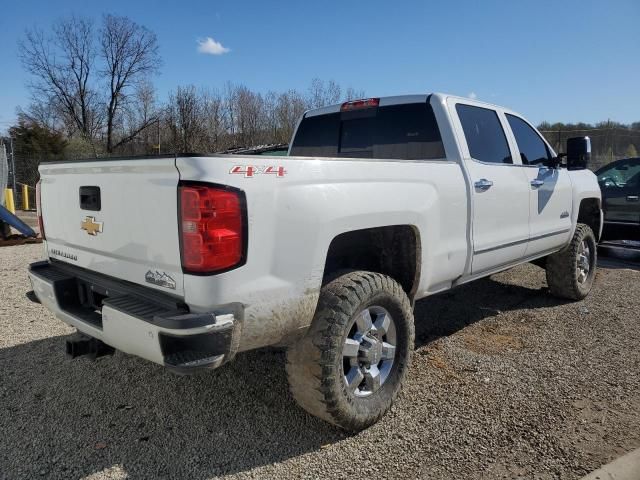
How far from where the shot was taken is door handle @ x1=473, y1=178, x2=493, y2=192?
3.64 meters

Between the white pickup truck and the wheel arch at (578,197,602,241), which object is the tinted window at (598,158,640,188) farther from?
the white pickup truck

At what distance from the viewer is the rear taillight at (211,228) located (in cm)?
212

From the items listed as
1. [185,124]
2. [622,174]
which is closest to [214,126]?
[185,124]

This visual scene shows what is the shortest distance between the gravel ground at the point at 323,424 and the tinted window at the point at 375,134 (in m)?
1.66

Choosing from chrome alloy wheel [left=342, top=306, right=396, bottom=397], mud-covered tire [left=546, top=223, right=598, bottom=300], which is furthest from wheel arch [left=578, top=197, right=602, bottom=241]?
chrome alloy wheel [left=342, top=306, right=396, bottom=397]

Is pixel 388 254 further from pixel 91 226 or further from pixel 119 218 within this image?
pixel 91 226

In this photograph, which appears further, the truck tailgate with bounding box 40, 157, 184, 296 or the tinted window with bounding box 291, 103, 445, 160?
the tinted window with bounding box 291, 103, 445, 160

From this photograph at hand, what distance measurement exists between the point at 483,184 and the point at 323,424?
2102 millimetres

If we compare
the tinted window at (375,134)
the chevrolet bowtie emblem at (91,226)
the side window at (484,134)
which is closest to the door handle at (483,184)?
the side window at (484,134)

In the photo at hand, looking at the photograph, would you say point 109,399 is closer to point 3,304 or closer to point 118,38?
point 3,304

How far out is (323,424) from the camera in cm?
292

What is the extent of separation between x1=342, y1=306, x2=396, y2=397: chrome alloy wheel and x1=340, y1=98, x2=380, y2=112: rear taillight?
2.05 meters

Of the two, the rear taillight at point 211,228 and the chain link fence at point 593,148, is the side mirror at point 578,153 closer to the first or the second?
the rear taillight at point 211,228

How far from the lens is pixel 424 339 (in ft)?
14.0
